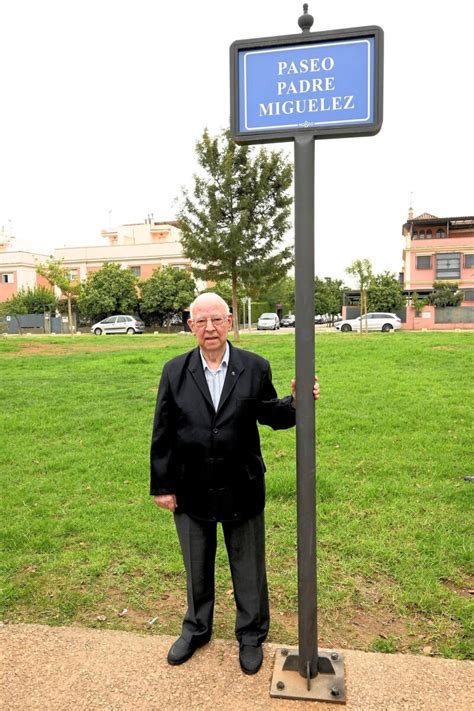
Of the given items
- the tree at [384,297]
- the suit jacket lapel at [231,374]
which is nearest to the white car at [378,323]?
the tree at [384,297]

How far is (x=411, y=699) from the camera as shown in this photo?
248 cm

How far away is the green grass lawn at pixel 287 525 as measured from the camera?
3.27 metres

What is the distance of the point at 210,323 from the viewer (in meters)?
2.73

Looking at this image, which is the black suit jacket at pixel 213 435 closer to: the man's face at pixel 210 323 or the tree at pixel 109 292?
the man's face at pixel 210 323

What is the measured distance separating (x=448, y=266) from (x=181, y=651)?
48.8 meters

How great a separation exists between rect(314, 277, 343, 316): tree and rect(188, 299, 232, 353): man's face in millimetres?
57259

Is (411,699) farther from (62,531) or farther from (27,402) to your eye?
(27,402)

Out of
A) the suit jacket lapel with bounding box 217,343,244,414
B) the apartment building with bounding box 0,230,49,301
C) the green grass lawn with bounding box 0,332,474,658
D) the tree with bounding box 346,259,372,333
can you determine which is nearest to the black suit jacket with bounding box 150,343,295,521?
the suit jacket lapel with bounding box 217,343,244,414

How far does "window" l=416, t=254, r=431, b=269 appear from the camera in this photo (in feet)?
158

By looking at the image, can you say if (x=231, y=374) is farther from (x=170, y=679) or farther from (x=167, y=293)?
(x=167, y=293)

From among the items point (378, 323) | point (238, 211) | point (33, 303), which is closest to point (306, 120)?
point (238, 211)

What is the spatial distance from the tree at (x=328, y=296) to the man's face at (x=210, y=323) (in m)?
57.3

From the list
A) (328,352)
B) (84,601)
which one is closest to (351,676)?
(84,601)

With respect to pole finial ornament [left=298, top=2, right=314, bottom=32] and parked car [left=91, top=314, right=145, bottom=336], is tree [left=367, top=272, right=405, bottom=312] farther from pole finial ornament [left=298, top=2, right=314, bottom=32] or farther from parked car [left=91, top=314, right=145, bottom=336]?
pole finial ornament [left=298, top=2, right=314, bottom=32]
